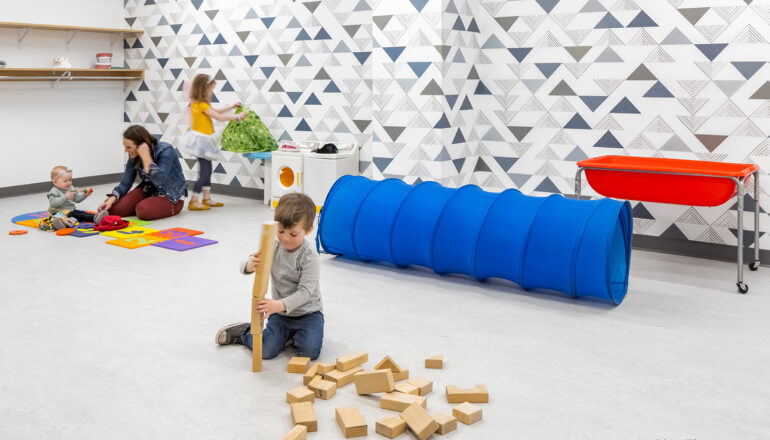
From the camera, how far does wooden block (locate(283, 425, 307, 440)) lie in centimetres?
214

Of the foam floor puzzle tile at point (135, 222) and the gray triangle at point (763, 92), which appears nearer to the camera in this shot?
the gray triangle at point (763, 92)

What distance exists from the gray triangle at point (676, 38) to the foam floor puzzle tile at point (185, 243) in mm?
3471

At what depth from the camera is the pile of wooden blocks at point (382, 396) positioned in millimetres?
2242

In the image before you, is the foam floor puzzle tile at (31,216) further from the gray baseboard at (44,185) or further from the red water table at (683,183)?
the red water table at (683,183)

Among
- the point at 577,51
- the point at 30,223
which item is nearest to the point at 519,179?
→ the point at 577,51

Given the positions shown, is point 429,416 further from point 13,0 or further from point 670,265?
point 13,0

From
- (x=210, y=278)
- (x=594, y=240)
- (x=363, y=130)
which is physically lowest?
(x=210, y=278)

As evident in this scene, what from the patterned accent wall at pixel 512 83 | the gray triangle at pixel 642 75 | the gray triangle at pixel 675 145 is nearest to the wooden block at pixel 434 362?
the patterned accent wall at pixel 512 83

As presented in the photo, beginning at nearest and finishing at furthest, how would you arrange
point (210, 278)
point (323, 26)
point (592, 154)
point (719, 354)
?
point (719, 354), point (210, 278), point (592, 154), point (323, 26)

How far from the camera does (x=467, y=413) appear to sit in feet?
7.60

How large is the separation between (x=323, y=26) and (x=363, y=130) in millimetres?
1028

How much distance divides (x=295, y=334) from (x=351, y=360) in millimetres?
360

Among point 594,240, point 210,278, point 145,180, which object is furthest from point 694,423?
point 145,180

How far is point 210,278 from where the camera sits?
4.04 meters
